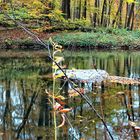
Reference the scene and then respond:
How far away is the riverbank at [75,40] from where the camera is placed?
2181cm

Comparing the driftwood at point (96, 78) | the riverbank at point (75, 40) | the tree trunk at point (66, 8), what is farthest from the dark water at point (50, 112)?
the tree trunk at point (66, 8)

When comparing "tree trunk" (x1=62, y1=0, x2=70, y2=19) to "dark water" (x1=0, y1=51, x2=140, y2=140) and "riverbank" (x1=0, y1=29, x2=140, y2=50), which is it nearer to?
"riverbank" (x1=0, y1=29, x2=140, y2=50)

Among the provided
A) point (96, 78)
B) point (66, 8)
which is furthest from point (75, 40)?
point (96, 78)

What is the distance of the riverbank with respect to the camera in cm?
2181

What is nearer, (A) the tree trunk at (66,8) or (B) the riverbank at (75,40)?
(B) the riverbank at (75,40)

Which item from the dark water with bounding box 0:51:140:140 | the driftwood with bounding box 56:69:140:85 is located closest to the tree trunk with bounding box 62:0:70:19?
the dark water with bounding box 0:51:140:140

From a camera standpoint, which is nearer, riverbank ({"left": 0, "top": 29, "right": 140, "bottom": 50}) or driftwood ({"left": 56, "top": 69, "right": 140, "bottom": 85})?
driftwood ({"left": 56, "top": 69, "right": 140, "bottom": 85})

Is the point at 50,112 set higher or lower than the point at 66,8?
higher

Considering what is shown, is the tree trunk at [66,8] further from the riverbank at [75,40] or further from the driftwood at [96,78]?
the driftwood at [96,78]

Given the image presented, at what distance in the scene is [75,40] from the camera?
22359 mm

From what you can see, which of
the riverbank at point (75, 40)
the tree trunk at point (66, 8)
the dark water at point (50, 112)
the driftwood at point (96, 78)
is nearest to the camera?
the dark water at point (50, 112)

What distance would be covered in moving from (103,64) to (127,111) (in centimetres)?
834

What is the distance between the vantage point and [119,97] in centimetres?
796

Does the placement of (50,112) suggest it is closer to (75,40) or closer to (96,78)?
(96,78)
